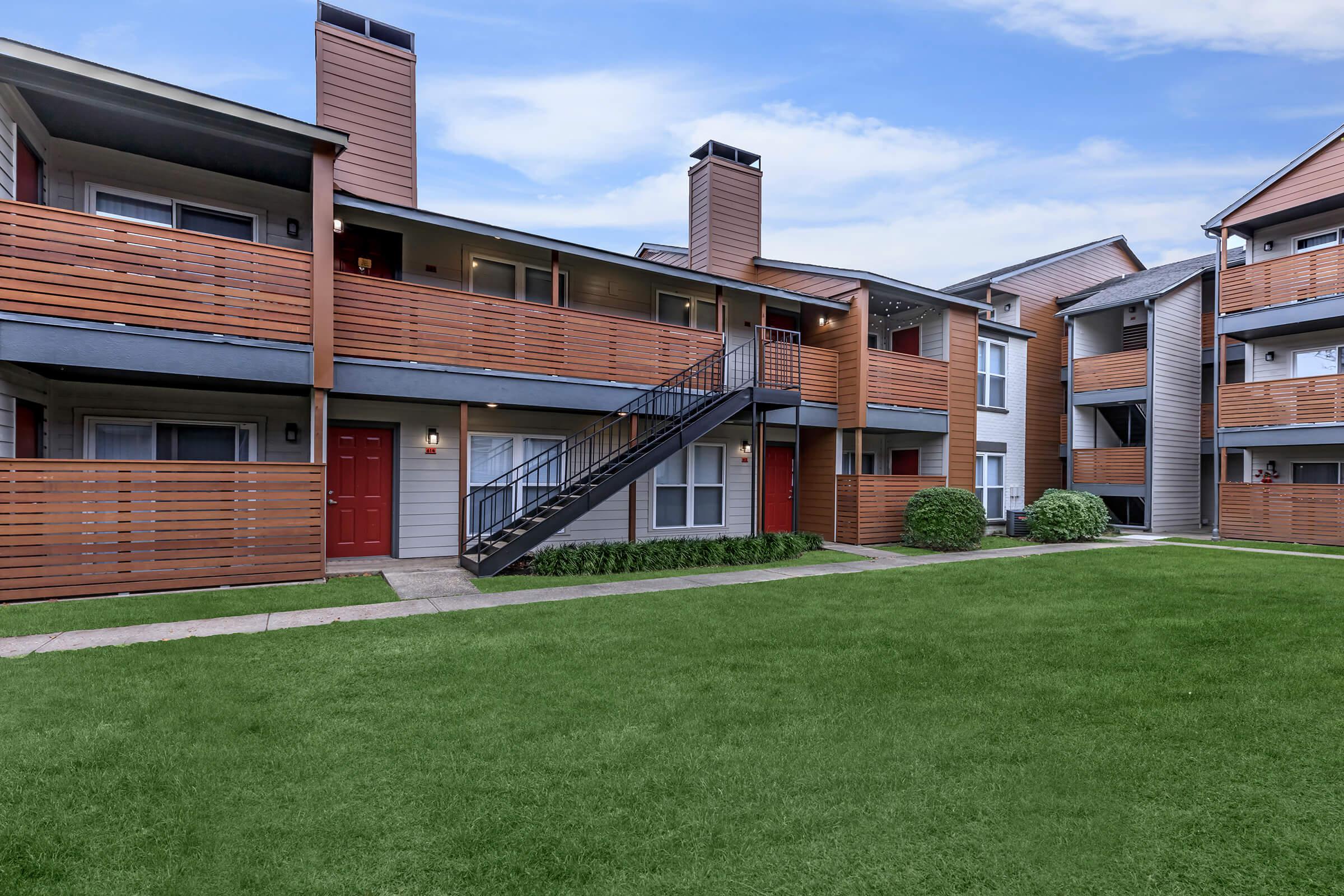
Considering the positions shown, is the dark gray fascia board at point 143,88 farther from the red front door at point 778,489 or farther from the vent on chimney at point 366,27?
the red front door at point 778,489

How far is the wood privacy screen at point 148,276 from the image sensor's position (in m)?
7.68

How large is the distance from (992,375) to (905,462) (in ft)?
12.0

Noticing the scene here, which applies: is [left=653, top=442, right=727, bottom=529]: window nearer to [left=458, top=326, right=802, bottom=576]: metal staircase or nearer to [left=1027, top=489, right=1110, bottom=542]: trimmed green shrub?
[left=458, top=326, right=802, bottom=576]: metal staircase

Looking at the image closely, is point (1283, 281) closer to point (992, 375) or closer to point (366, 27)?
point (992, 375)

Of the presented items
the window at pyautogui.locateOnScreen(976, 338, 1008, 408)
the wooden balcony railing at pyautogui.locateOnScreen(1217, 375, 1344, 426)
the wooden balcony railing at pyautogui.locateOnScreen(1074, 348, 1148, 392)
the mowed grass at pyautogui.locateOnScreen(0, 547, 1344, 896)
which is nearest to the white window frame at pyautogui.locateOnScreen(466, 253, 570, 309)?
the mowed grass at pyautogui.locateOnScreen(0, 547, 1344, 896)

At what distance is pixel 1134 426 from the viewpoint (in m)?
20.8

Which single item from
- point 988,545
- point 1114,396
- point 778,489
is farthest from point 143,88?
point 1114,396

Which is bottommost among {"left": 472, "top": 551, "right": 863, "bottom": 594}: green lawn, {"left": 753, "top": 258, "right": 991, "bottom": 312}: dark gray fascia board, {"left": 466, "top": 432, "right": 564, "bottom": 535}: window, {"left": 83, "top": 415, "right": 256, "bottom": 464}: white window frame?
{"left": 472, "top": 551, "right": 863, "bottom": 594}: green lawn

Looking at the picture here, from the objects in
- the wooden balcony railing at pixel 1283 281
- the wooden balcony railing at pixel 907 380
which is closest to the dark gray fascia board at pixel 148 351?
the wooden balcony railing at pixel 907 380

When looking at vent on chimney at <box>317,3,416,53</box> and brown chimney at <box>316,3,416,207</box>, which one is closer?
brown chimney at <box>316,3,416,207</box>

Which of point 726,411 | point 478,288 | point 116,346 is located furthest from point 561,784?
point 478,288

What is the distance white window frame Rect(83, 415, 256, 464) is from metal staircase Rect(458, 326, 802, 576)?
3.48 meters

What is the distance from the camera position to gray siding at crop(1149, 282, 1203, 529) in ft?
62.4

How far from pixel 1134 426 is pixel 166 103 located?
79.6 feet
